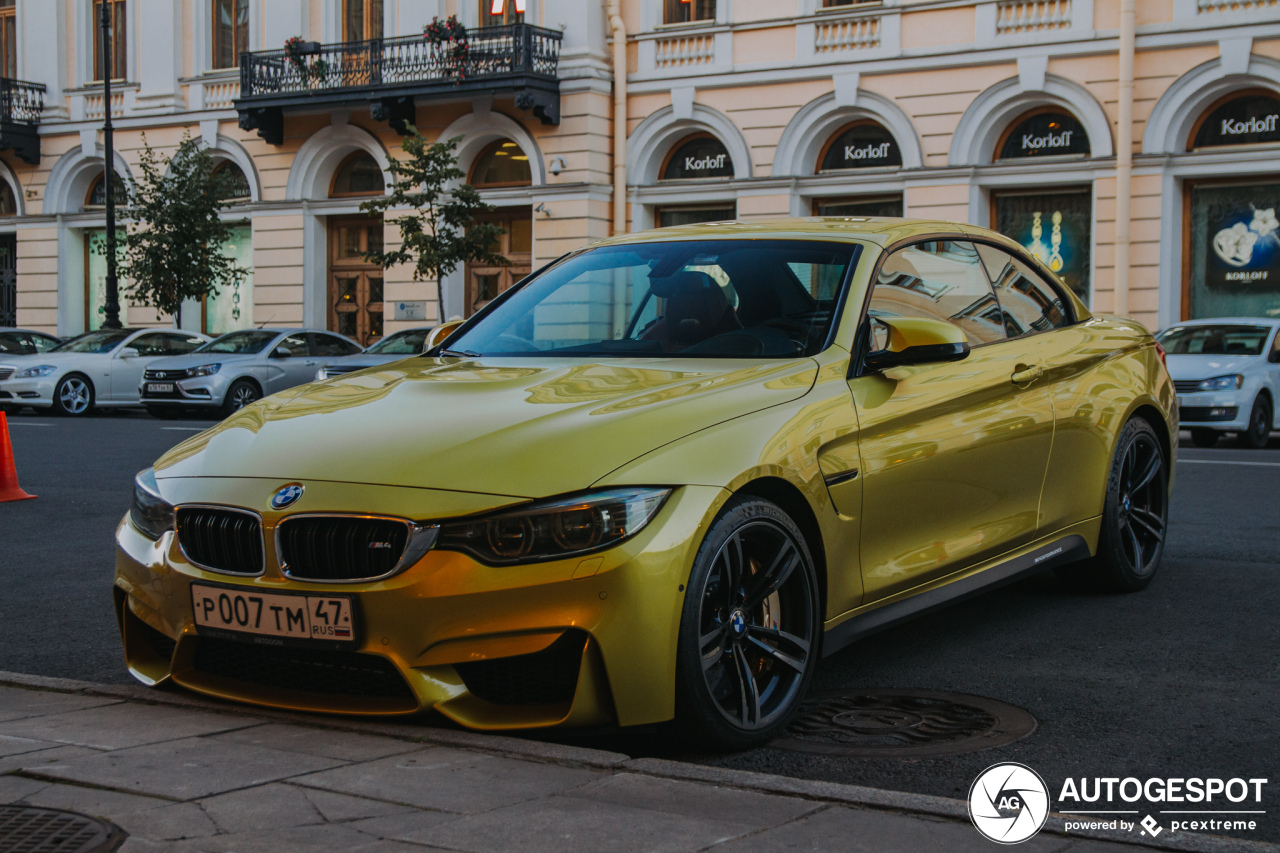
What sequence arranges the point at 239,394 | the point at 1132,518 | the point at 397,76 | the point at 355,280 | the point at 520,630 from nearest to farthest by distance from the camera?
the point at 520,630 → the point at 1132,518 → the point at 239,394 → the point at 397,76 → the point at 355,280

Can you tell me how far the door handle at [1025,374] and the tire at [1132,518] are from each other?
2.72 ft

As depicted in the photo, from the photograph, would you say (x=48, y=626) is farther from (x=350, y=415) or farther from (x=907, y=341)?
(x=907, y=341)

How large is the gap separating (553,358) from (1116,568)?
2755 millimetres

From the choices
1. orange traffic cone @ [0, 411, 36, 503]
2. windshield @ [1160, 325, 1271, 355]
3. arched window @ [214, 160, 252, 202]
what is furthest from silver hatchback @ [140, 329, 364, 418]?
windshield @ [1160, 325, 1271, 355]

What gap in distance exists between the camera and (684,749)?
13.9 feet

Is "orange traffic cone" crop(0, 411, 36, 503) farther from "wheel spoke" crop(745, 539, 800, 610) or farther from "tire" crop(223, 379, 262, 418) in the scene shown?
"tire" crop(223, 379, 262, 418)

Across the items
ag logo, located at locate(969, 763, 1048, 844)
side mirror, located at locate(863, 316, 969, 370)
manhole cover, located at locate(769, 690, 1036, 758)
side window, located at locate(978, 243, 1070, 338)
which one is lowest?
manhole cover, located at locate(769, 690, 1036, 758)

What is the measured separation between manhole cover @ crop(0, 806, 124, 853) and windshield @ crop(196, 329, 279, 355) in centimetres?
2007

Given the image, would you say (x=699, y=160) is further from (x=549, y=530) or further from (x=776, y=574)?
(x=549, y=530)

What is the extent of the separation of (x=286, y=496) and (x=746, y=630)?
1.32 m

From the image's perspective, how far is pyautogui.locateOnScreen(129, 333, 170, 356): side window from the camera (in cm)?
2398

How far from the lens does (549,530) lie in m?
3.91

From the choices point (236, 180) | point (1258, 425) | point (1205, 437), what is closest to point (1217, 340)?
point (1205, 437)

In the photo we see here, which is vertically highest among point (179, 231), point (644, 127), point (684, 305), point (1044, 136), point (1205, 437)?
point (644, 127)
